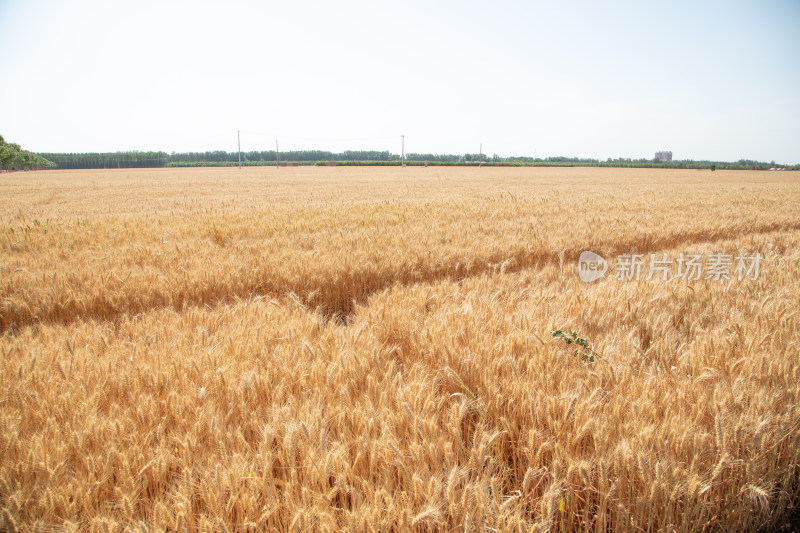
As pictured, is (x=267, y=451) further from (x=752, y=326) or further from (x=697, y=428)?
(x=752, y=326)

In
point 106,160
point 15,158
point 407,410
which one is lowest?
point 407,410

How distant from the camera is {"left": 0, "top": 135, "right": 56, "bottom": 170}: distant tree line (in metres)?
69.4

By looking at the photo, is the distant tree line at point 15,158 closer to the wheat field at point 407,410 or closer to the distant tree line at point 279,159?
the distant tree line at point 279,159

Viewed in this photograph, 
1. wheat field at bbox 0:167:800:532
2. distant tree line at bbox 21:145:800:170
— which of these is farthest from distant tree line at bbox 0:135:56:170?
wheat field at bbox 0:167:800:532

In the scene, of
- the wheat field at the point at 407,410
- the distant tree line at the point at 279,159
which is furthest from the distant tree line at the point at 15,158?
the wheat field at the point at 407,410

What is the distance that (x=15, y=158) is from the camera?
74125 millimetres

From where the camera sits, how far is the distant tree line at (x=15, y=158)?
69406 mm

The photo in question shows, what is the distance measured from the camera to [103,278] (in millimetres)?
3830

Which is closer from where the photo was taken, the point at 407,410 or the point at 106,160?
the point at 407,410

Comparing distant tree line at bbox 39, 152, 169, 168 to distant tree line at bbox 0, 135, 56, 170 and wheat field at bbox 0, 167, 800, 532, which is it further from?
wheat field at bbox 0, 167, 800, 532

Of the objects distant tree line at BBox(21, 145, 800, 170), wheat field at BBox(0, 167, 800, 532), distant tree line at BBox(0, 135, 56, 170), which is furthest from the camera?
distant tree line at BBox(21, 145, 800, 170)

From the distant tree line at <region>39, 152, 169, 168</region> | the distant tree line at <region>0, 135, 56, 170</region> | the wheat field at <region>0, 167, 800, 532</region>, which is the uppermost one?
the distant tree line at <region>39, 152, 169, 168</region>

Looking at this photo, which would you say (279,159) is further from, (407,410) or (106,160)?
(407,410)

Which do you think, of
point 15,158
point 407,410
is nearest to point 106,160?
point 15,158
